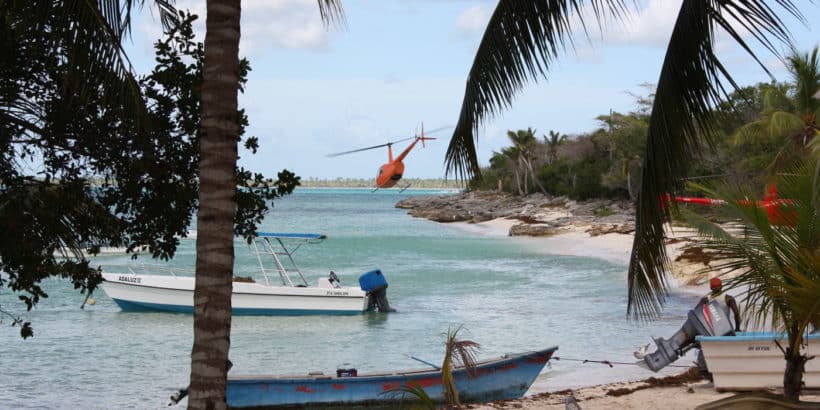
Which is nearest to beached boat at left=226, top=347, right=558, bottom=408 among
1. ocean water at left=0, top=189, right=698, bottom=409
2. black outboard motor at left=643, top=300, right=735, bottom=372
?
black outboard motor at left=643, top=300, right=735, bottom=372

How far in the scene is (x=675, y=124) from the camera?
6.30 meters

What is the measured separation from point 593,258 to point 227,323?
39.7 meters

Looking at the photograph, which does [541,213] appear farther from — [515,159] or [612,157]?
[515,159]

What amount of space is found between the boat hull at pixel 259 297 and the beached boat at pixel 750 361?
46.0ft

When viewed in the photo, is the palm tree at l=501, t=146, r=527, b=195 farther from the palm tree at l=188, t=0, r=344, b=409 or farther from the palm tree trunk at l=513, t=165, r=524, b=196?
the palm tree at l=188, t=0, r=344, b=409

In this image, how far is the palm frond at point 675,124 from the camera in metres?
6.10

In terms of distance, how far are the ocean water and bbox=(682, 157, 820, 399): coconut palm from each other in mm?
8432

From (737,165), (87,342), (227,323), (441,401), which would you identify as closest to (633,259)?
(227,323)

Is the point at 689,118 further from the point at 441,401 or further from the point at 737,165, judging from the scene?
the point at 737,165

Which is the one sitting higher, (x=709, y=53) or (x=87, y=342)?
(x=709, y=53)

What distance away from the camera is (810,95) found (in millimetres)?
29938

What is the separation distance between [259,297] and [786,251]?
60.9 feet

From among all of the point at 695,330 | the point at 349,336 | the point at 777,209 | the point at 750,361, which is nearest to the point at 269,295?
the point at 349,336

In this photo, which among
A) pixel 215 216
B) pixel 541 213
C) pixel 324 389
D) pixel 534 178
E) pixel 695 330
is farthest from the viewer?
pixel 534 178
